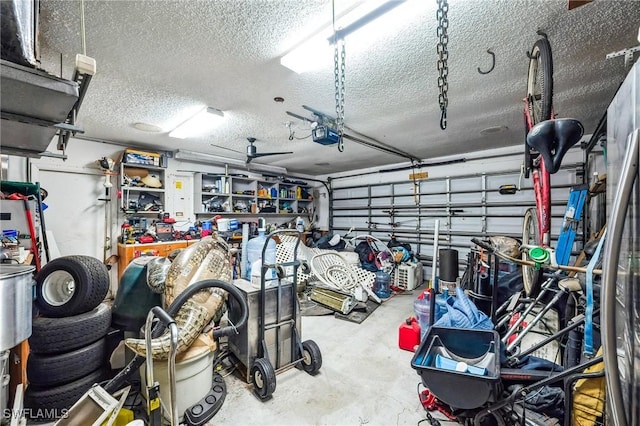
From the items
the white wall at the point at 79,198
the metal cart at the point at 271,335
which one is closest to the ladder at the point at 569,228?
the metal cart at the point at 271,335

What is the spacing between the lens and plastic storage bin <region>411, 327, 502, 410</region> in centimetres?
140

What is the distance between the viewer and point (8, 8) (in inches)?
32.5

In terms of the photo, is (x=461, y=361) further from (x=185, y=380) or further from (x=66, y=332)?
(x=66, y=332)

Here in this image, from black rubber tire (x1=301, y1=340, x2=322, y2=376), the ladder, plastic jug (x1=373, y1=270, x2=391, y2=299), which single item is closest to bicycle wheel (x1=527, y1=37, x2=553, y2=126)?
the ladder

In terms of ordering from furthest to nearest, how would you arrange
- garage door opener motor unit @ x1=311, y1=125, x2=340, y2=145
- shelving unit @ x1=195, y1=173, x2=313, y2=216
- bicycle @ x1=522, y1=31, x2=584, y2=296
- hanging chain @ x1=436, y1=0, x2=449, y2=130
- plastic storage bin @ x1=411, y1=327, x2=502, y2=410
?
shelving unit @ x1=195, y1=173, x2=313, y2=216 < garage door opener motor unit @ x1=311, y1=125, x2=340, y2=145 < bicycle @ x1=522, y1=31, x2=584, y2=296 < plastic storage bin @ x1=411, y1=327, x2=502, y2=410 < hanging chain @ x1=436, y1=0, x2=449, y2=130

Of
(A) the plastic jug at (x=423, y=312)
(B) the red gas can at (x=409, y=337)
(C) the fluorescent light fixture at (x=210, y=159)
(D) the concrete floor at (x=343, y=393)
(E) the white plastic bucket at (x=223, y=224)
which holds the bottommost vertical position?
(D) the concrete floor at (x=343, y=393)

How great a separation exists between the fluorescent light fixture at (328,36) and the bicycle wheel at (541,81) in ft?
3.49

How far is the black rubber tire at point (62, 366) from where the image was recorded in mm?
1783

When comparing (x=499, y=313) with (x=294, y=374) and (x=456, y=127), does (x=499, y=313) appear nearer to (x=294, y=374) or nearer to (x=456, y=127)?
(x=294, y=374)

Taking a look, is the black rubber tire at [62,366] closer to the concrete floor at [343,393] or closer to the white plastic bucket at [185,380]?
the white plastic bucket at [185,380]

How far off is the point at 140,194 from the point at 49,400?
3926 millimetres

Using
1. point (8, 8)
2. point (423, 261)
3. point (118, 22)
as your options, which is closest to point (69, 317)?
point (8, 8)

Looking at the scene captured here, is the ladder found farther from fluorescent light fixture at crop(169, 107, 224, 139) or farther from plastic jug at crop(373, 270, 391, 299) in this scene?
fluorescent light fixture at crop(169, 107, 224, 139)

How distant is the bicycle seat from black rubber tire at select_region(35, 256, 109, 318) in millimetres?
3278
